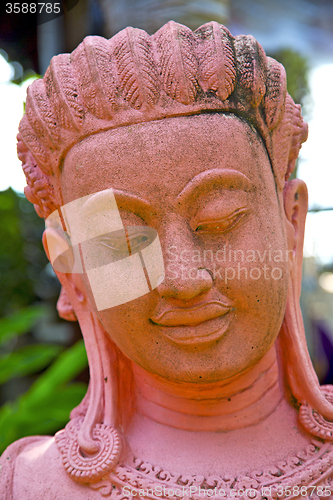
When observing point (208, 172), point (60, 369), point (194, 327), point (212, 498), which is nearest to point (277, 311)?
point (194, 327)

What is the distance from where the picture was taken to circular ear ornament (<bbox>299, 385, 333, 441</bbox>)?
1431mm

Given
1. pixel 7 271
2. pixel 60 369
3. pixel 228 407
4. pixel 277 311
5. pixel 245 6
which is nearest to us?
pixel 277 311

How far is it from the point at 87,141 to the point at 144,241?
37 cm

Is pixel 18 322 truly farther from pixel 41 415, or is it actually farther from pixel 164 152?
pixel 164 152

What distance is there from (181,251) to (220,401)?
1.96 ft

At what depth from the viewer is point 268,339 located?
1399mm

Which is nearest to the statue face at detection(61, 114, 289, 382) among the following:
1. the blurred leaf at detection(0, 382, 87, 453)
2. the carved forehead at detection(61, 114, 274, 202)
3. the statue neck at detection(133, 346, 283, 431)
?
the carved forehead at detection(61, 114, 274, 202)

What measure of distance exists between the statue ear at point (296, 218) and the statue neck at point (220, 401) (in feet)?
1.19

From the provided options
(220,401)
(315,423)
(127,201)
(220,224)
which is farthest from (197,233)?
(315,423)

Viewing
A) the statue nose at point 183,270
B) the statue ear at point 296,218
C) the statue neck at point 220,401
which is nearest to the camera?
the statue nose at point 183,270

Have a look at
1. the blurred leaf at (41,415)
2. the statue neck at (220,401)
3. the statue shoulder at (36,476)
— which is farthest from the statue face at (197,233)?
the blurred leaf at (41,415)

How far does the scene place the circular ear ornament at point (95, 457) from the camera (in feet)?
4.56

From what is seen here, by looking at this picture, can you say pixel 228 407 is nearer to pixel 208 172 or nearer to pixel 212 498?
pixel 212 498

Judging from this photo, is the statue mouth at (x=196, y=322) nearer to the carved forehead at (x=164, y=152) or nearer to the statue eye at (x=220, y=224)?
the statue eye at (x=220, y=224)
